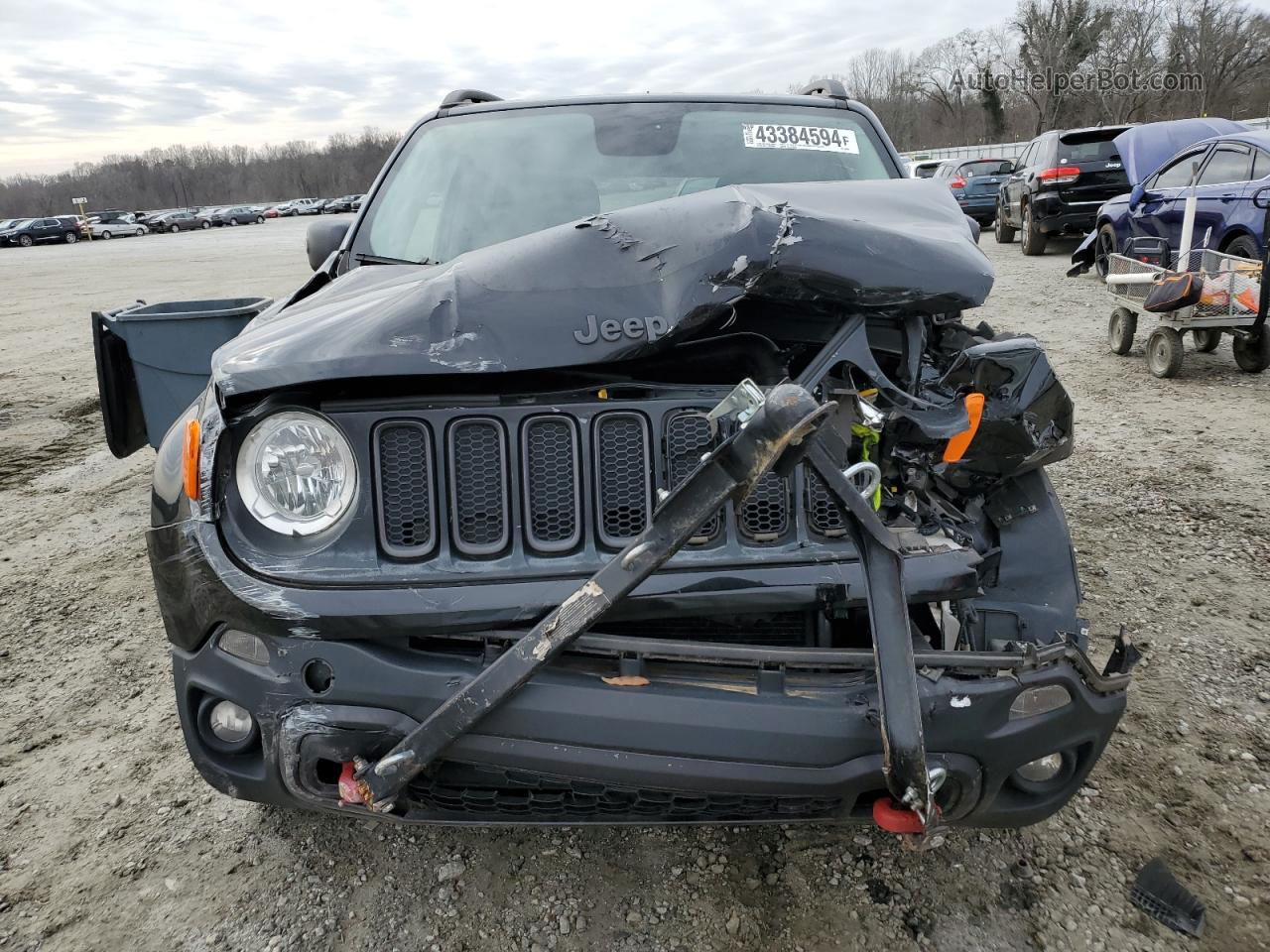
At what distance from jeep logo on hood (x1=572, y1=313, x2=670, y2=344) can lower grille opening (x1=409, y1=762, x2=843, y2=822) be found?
3.06 ft

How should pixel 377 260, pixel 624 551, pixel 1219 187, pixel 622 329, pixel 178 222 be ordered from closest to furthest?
pixel 624 551 < pixel 622 329 < pixel 377 260 < pixel 1219 187 < pixel 178 222

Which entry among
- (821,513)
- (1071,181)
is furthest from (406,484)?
(1071,181)

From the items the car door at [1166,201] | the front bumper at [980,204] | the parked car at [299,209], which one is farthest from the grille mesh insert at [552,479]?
the parked car at [299,209]

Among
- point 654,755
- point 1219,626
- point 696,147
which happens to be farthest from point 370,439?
point 1219,626

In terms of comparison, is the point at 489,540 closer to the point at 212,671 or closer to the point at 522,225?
the point at 212,671

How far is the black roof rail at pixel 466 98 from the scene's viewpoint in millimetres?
3797

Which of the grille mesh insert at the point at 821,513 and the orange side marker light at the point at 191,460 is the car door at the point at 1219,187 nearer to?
the grille mesh insert at the point at 821,513

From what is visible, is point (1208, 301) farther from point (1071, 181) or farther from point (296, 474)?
point (1071, 181)

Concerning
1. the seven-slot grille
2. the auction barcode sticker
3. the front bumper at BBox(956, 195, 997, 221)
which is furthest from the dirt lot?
the front bumper at BBox(956, 195, 997, 221)

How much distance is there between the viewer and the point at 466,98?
3.92 metres

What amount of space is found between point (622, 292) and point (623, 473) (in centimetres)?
40

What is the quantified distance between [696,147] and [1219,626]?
2.77 m

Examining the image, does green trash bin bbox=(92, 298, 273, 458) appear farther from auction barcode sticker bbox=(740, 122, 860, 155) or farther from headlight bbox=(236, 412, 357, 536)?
headlight bbox=(236, 412, 357, 536)

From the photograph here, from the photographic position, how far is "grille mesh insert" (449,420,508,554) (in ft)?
6.33
